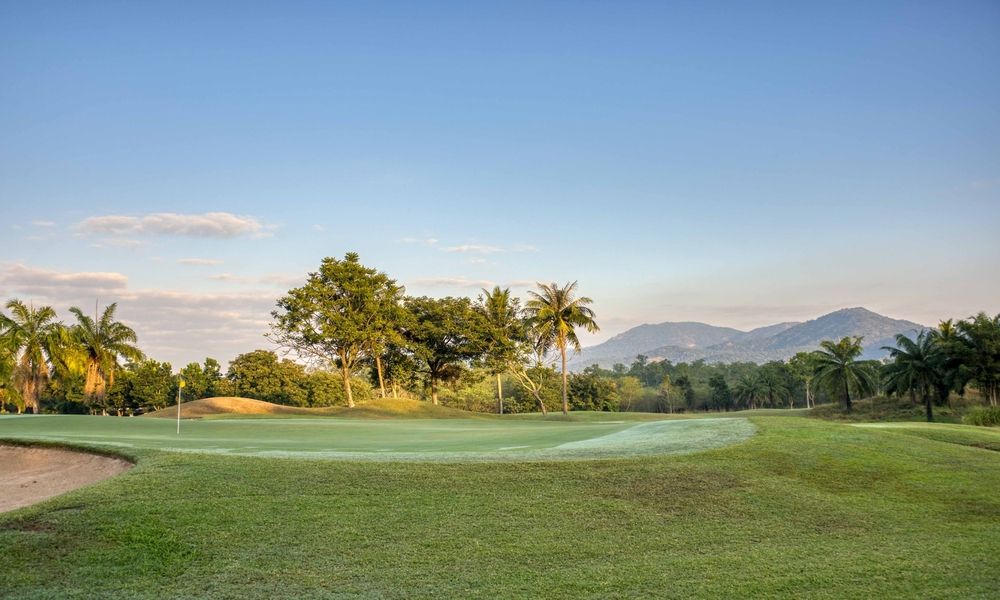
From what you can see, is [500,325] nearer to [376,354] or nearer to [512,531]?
[376,354]

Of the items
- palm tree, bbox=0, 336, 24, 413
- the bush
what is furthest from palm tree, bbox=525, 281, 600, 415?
palm tree, bbox=0, 336, 24, 413

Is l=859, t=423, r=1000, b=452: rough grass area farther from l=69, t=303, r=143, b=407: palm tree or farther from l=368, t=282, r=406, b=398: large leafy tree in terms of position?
l=69, t=303, r=143, b=407: palm tree

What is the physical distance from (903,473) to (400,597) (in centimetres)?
1099

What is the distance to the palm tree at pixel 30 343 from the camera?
5488cm

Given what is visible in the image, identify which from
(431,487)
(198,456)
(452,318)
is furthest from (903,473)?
(452,318)

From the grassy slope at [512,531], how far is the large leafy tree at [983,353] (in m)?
52.1

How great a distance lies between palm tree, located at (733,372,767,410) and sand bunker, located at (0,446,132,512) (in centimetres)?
9999

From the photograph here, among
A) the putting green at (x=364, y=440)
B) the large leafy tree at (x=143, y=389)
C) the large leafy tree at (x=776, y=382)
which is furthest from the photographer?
the large leafy tree at (x=776, y=382)

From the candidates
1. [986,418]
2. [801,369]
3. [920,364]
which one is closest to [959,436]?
[986,418]

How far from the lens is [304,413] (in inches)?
1751

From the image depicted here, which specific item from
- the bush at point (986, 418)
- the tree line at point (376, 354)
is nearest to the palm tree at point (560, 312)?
the tree line at point (376, 354)

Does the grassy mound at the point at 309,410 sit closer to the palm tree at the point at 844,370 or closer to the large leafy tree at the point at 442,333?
the large leafy tree at the point at 442,333

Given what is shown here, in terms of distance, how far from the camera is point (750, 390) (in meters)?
103

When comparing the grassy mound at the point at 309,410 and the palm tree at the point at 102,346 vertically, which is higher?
the palm tree at the point at 102,346
